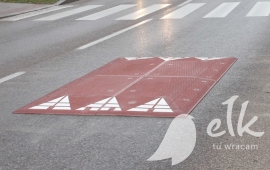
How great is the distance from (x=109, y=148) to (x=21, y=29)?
415 inches

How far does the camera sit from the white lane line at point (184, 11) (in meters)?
16.5

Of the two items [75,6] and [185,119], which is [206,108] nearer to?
[185,119]

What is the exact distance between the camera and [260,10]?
16781 millimetres

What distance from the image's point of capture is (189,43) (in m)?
11.5

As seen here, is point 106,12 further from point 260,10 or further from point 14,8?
point 260,10

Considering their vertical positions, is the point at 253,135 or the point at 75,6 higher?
the point at 253,135

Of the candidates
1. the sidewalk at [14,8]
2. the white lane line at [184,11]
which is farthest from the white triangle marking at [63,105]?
the sidewalk at [14,8]

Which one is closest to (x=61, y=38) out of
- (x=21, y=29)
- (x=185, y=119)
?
(x=21, y=29)

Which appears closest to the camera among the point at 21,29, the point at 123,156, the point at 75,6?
the point at 123,156

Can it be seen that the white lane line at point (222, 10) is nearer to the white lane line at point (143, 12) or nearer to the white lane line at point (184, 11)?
the white lane line at point (184, 11)

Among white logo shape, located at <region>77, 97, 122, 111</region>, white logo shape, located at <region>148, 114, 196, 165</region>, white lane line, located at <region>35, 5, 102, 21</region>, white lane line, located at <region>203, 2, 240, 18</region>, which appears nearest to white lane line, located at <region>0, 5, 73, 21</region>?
white lane line, located at <region>35, 5, 102, 21</region>

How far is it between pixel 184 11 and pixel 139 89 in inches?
410

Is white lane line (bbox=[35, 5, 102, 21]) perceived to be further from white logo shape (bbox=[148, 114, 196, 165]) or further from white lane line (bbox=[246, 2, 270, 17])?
white logo shape (bbox=[148, 114, 196, 165])

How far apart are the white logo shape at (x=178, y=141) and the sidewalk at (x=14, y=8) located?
13.3 m
